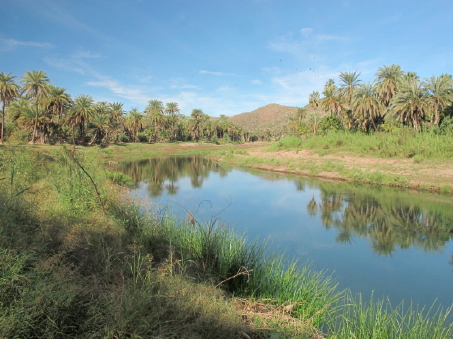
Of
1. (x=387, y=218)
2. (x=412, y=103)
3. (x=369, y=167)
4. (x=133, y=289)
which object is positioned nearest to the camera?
(x=133, y=289)

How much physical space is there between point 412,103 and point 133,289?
33543 millimetres

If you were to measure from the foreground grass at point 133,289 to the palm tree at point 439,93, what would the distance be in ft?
97.1

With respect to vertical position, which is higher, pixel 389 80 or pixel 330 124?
pixel 389 80

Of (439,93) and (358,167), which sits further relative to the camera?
(439,93)

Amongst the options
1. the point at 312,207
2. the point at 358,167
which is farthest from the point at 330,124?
the point at 312,207

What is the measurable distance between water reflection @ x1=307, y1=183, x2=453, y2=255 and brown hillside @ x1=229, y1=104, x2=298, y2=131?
4422 inches

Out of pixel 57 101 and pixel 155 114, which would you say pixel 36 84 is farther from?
pixel 155 114

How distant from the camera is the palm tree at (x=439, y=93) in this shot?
2783 centimetres

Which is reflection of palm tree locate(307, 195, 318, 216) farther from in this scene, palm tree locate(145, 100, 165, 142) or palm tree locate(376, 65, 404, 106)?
palm tree locate(145, 100, 165, 142)

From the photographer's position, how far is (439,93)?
28281 millimetres

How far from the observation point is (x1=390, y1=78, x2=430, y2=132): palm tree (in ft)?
96.0

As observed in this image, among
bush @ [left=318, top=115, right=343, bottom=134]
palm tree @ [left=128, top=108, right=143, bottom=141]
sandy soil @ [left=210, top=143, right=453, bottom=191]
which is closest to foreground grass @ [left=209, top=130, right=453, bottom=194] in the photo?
sandy soil @ [left=210, top=143, right=453, bottom=191]

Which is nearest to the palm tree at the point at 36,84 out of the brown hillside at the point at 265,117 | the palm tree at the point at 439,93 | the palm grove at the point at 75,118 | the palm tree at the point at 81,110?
the palm grove at the point at 75,118

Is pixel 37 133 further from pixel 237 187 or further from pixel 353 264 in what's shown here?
pixel 353 264
